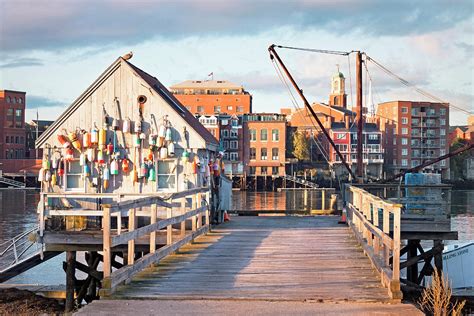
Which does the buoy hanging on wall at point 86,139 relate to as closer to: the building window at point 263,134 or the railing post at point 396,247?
the railing post at point 396,247


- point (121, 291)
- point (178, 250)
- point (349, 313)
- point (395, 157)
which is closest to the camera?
point (349, 313)

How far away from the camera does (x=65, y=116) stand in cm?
2380

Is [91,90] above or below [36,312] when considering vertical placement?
above

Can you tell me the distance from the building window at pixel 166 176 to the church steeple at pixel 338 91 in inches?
6109

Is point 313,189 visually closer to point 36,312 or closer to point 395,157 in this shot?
point 395,157

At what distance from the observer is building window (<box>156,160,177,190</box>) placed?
2383 centimetres

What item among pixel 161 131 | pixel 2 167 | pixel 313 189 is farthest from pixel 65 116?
pixel 2 167

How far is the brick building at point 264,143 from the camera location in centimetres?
12850

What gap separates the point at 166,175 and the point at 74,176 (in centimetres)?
296

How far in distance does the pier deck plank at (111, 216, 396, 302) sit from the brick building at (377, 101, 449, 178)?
129m

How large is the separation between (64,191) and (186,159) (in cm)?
399

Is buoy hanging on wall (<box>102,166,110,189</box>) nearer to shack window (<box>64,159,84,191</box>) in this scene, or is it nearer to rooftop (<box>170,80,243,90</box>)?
shack window (<box>64,159,84,191</box>)

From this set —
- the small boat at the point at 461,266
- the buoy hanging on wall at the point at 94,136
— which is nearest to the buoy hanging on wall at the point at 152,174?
the buoy hanging on wall at the point at 94,136

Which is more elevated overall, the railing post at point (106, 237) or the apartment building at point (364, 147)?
the apartment building at point (364, 147)
